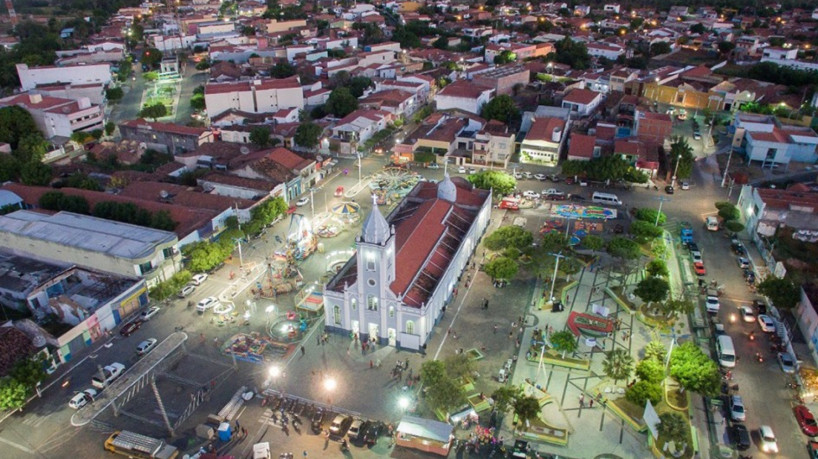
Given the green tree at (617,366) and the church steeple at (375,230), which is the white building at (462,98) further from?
the green tree at (617,366)

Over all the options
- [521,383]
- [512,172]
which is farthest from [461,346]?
[512,172]

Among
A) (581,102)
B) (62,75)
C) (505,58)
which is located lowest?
(581,102)

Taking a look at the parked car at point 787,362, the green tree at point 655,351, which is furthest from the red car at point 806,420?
the green tree at point 655,351

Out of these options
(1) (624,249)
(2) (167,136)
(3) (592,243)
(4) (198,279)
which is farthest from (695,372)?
(2) (167,136)

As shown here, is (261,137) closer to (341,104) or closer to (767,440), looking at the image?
(341,104)

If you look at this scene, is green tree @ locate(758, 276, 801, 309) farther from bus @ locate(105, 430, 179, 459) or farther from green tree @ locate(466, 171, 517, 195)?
bus @ locate(105, 430, 179, 459)

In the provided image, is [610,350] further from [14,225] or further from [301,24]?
[301,24]
